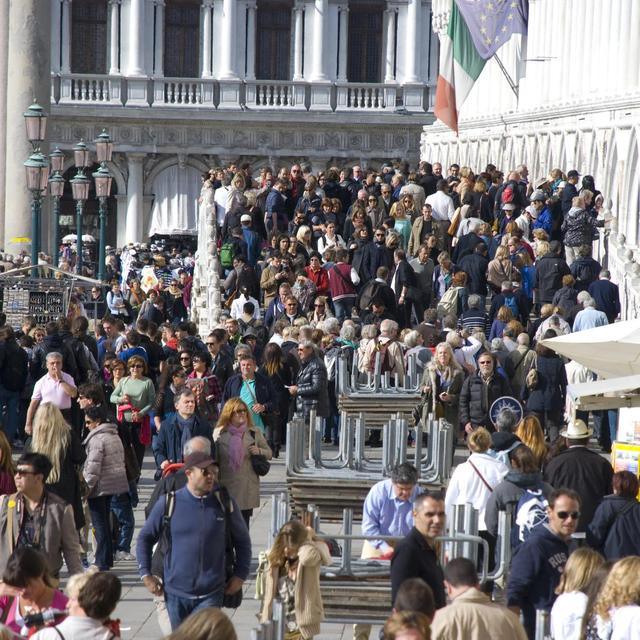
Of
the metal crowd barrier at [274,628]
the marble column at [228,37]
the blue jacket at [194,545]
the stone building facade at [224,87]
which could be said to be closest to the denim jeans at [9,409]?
the blue jacket at [194,545]

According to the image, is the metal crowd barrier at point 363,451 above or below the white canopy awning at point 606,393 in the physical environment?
below

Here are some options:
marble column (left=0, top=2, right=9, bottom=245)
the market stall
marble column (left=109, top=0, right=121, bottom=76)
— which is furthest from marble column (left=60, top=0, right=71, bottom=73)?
the market stall

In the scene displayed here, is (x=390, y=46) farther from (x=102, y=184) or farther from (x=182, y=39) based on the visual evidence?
(x=102, y=184)

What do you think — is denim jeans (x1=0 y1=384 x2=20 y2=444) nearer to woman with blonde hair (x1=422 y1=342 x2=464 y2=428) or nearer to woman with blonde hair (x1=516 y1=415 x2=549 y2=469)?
woman with blonde hair (x1=422 y1=342 x2=464 y2=428)

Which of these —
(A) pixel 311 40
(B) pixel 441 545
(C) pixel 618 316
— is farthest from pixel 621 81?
(A) pixel 311 40

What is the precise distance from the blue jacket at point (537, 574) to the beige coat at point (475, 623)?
1495 mm

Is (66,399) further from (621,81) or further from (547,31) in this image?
(547,31)

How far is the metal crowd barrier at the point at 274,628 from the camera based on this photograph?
7.64 meters

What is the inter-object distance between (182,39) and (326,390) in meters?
45.1

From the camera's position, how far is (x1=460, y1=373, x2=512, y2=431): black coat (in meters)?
18.6

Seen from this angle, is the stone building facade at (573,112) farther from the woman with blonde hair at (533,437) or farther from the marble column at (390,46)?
the marble column at (390,46)

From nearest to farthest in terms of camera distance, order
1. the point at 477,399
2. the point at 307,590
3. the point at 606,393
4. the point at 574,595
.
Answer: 1. the point at 574,595
2. the point at 307,590
3. the point at 606,393
4. the point at 477,399

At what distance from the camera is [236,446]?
12.9 meters

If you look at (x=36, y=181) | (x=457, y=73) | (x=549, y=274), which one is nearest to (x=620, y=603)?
(x=549, y=274)
